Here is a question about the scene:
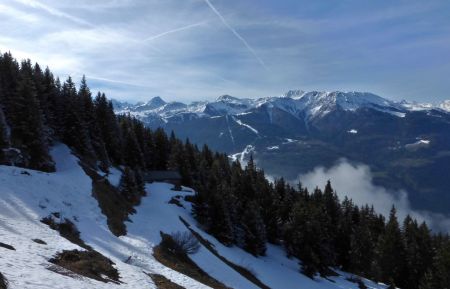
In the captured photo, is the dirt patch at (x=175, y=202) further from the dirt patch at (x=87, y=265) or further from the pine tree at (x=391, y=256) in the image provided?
the pine tree at (x=391, y=256)

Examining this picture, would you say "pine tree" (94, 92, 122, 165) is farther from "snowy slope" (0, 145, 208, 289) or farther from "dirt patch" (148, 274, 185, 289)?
"dirt patch" (148, 274, 185, 289)

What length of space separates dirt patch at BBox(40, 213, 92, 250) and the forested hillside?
636 inches

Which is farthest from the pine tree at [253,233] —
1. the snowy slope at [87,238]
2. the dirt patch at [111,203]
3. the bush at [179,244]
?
the bush at [179,244]

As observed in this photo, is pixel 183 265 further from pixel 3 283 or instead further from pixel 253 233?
pixel 253 233

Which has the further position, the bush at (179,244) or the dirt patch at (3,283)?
the bush at (179,244)

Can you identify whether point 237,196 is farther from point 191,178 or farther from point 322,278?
point 322,278

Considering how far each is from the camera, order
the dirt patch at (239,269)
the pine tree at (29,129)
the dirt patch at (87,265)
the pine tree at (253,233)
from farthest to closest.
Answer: the pine tree at (253,233) < the pine tree at (29,129) < the dirt patch at (239,269) < the dirt patch at (87,265)

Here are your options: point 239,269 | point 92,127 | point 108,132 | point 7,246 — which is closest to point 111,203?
point 239,269

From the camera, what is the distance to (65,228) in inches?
1299

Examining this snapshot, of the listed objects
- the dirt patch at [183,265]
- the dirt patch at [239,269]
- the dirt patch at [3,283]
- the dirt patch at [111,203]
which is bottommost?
the dirt patch at [239,269]

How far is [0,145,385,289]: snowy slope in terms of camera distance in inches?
789

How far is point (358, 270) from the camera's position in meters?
78.3

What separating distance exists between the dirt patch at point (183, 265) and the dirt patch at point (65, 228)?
23.8 feet

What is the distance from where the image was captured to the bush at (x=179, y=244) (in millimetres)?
40647
